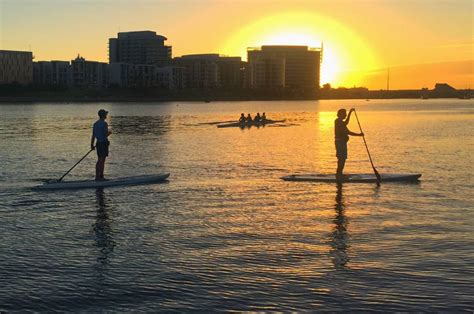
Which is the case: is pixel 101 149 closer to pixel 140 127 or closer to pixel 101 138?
pixel 101 138

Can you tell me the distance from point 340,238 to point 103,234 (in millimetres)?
5160

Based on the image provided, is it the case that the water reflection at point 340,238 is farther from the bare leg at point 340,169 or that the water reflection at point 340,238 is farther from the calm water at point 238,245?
the bare leg at point 340,169

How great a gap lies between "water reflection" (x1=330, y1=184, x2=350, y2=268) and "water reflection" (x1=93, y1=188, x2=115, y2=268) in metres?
4.24

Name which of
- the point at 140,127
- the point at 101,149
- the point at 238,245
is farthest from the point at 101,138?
the point at 140,127

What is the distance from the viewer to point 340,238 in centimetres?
1210

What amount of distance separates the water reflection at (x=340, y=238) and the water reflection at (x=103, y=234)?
4.24m

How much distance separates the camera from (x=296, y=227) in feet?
43.2

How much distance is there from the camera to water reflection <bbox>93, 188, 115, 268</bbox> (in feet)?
35.3

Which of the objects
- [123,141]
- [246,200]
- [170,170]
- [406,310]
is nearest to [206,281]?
[406,310]

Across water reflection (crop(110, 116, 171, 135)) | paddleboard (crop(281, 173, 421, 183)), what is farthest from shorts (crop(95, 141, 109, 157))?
water reflection (crop(110, 116, 171, 135))

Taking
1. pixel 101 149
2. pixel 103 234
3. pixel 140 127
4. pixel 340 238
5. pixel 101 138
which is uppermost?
pixel 101 138

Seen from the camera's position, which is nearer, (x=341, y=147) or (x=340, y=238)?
(x=340, y=238)

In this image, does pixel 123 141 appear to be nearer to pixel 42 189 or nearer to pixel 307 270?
pixel 42 189

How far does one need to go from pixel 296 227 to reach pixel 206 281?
13.9 feet
